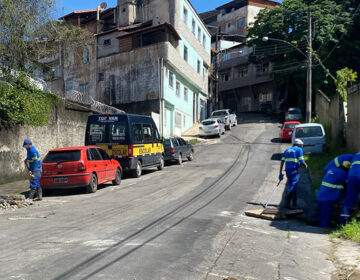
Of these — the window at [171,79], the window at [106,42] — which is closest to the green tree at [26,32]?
the window at [171,79]

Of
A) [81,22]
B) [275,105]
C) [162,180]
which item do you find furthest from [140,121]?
[275,105]

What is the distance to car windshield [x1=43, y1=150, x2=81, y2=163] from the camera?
11.1m

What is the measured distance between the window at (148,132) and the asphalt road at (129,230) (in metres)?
2.53

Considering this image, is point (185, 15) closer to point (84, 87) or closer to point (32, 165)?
point (84, 87)

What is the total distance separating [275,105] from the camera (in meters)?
49.5

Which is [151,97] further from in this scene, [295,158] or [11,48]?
[295,158]

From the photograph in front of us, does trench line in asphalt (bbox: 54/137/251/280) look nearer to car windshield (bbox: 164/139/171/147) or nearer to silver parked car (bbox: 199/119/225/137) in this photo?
car windshield (bbox: 164/139/171/147)

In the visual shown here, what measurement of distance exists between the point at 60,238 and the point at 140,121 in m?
9.60

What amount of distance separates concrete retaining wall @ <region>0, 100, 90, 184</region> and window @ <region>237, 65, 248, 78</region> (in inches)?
1490

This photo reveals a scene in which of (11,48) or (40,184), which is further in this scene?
(11,48)

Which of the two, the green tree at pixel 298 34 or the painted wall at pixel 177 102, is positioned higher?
the green tree at pixel 298 34

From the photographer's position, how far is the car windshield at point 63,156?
438 inches

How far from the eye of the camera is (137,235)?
6117 millimetres

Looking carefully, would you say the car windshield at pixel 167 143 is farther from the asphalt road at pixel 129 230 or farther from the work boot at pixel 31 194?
the work boot at pixel 31 194
